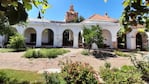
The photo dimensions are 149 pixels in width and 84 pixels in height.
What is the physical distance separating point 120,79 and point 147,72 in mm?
4377

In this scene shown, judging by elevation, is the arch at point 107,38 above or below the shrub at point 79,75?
above

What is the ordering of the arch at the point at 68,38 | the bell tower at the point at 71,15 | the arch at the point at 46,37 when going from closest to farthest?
the arch at the point at 68,38 < the arch at the point at 46,37 < the bell tower at the point at 71,15

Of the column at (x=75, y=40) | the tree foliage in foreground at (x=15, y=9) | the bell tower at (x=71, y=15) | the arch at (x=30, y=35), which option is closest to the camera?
the tree foliage in foreground at (x=15, y=9)

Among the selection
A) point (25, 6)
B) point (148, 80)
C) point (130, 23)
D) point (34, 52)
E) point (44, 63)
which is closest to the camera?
point (25, 6)

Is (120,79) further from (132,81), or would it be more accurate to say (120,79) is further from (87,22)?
(87,22)

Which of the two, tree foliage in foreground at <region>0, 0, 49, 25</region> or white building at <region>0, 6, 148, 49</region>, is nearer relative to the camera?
tree foliage in foreground at <region>0, 0, 49, 25</region>

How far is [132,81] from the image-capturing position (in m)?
10.5

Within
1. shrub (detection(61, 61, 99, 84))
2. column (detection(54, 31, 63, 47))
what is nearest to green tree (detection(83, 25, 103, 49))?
column (detection(54, 31, 63, 47))

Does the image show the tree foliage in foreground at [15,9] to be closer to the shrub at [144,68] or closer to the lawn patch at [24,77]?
the lawn patch at [24,77]

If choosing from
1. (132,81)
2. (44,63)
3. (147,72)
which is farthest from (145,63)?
(44,63)

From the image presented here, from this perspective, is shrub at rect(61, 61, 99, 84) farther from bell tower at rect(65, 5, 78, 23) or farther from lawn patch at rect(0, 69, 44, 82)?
bell tower at rect(65, 5, 78, 23)

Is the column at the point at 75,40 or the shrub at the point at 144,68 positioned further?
the column at the point at 75,40

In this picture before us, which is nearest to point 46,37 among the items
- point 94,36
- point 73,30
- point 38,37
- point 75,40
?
point 38,37

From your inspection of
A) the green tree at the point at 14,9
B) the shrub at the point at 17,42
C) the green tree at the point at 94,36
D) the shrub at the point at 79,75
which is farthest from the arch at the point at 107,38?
the green tree at the point at 14,9
